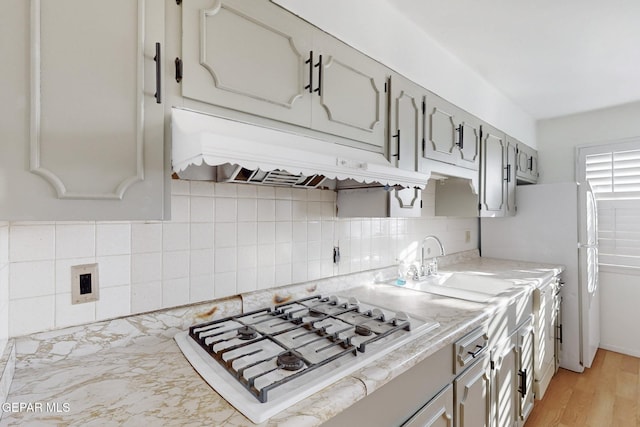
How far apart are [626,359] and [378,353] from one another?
3.46 meters

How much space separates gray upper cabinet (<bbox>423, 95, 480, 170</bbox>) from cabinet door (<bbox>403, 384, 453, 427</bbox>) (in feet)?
3.88

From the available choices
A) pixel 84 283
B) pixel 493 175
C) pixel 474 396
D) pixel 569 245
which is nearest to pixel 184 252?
pixel 84 283

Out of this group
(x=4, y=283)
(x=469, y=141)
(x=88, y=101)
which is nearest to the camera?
(x=88, y=101)

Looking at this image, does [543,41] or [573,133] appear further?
[573,133]

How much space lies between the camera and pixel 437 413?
3.87 feet

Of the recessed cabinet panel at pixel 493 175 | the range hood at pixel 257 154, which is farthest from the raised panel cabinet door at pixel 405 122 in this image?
the recessed cabinet panel at pixel 493 175

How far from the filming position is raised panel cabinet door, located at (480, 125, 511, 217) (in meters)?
2.41

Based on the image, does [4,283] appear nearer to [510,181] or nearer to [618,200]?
[510,181]

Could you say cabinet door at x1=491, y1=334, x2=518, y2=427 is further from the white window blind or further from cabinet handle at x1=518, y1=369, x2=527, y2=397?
the white window blind

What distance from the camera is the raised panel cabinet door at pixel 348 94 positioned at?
1.25 metres

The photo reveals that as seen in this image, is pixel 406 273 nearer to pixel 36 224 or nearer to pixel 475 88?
pixel 475 88

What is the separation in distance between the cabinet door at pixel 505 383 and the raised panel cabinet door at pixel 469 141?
114 cm

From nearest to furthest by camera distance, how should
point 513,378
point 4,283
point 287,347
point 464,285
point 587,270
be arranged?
point 4,283 < point 287,347 < point 513,378 < point 464,285 < point 587,270

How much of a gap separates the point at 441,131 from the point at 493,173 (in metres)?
0.92
